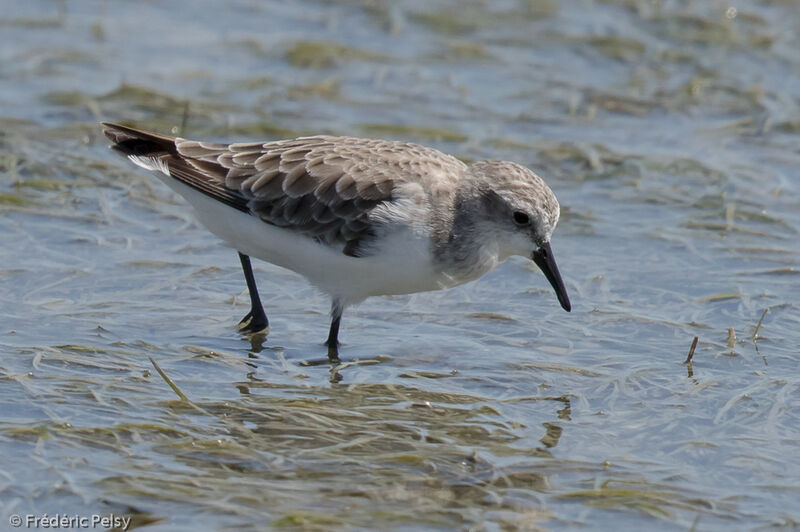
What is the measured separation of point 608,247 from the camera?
10883mm

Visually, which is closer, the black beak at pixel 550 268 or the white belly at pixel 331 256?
the white belly at pixel 331 256

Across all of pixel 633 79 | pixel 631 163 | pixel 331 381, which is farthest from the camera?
pixel 633 79

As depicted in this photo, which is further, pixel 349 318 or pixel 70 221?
pixel 70 221

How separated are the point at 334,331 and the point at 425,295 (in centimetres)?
131

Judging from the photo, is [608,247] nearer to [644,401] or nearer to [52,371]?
[644,401]

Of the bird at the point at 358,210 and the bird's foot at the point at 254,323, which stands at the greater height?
the bird at the point at 358,210

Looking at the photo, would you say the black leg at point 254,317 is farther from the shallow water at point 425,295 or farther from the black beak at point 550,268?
the black beak at point 550,268

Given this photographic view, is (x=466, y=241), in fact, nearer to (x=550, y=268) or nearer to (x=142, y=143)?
(x=550, y=268)

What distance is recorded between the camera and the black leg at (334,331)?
8.81 meters

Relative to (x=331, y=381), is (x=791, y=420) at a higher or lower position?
higher

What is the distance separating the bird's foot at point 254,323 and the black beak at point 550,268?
6.63 ft

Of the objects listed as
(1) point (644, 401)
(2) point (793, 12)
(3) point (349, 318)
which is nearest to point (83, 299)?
(3) point (349, 318)

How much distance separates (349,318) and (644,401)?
2.57m

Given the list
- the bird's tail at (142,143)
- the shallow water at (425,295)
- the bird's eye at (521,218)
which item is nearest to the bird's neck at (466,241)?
the bird's eye at (521,218)
